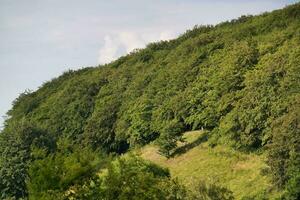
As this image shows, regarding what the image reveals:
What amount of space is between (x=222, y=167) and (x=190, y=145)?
11234 mm

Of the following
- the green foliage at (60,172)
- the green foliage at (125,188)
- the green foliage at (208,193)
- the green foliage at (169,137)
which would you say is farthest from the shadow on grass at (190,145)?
the green foliage at (125,188)

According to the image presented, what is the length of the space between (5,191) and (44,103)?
145ft

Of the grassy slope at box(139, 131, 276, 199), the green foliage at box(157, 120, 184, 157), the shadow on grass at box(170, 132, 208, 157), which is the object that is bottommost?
the grassy slope at box(139, 131, 276, 199)

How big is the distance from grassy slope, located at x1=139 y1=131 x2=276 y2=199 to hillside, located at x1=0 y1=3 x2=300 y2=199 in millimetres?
173

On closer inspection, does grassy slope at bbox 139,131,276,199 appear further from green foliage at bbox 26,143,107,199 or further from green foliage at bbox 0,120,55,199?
green foliage at bbox 26,143,107,199

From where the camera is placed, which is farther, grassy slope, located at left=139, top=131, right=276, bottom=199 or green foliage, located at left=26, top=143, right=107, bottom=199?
grassy slope, located at left=139, top=131, right=276, bottom=199

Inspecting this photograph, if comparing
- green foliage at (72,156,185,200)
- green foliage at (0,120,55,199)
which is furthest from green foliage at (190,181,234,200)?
green foliage at (0,120,55,199)

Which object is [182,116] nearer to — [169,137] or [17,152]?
[169,137]

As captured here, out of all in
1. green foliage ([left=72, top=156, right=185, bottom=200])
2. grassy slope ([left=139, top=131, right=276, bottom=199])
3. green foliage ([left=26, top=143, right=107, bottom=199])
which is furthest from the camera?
grassy slope ([left=139, top=131, right=276, bottom=199])

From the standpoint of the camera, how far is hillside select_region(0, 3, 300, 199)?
1636 inches

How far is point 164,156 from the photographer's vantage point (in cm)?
7944

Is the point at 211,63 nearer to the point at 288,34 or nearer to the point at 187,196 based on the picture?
the point at 288,34

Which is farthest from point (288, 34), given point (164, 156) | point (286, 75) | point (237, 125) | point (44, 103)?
point (44, 103)

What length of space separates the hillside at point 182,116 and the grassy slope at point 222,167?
17 cm
